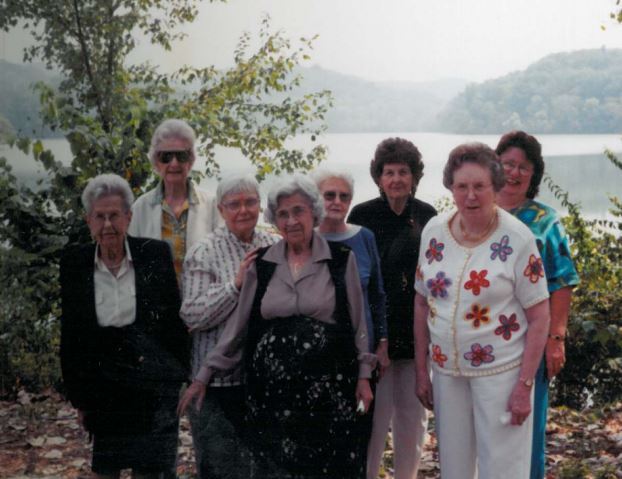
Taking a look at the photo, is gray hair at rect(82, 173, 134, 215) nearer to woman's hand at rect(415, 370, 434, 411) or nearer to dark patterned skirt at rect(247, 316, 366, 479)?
dark patterned skirt at rect(247, 316, 366, 479)

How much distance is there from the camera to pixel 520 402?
7.54 ft

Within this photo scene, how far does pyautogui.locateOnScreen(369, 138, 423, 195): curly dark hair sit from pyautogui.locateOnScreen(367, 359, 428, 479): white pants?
774 mm

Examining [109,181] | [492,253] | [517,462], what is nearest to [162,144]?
[109,181]

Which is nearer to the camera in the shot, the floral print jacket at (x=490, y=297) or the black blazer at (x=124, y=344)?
the floral print jacket at (x=490, y=297)

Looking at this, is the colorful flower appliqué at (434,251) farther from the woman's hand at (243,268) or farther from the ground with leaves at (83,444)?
the ground with leaves at (83,444)

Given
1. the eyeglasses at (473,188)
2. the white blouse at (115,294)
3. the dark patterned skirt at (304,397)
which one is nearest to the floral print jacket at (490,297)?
the eyeglasses at (473,188)

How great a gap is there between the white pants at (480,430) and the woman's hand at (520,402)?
2 cm

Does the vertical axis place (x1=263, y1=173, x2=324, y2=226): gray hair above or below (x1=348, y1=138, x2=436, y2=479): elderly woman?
above

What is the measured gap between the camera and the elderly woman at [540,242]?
8.48 ft

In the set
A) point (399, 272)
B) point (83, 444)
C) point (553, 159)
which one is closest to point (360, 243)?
point (399, 272)

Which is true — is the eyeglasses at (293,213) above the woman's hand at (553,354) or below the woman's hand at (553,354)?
above

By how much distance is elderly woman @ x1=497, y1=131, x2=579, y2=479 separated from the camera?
259cm

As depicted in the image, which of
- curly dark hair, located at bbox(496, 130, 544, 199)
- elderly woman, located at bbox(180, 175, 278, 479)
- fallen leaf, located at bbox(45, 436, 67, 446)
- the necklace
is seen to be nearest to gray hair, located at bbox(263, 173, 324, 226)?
elderly woman, located at bbox(180, 175, 278, 479)

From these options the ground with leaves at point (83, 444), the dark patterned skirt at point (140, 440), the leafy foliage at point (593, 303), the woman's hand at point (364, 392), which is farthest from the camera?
the leafy foliage at point (593, 303)
